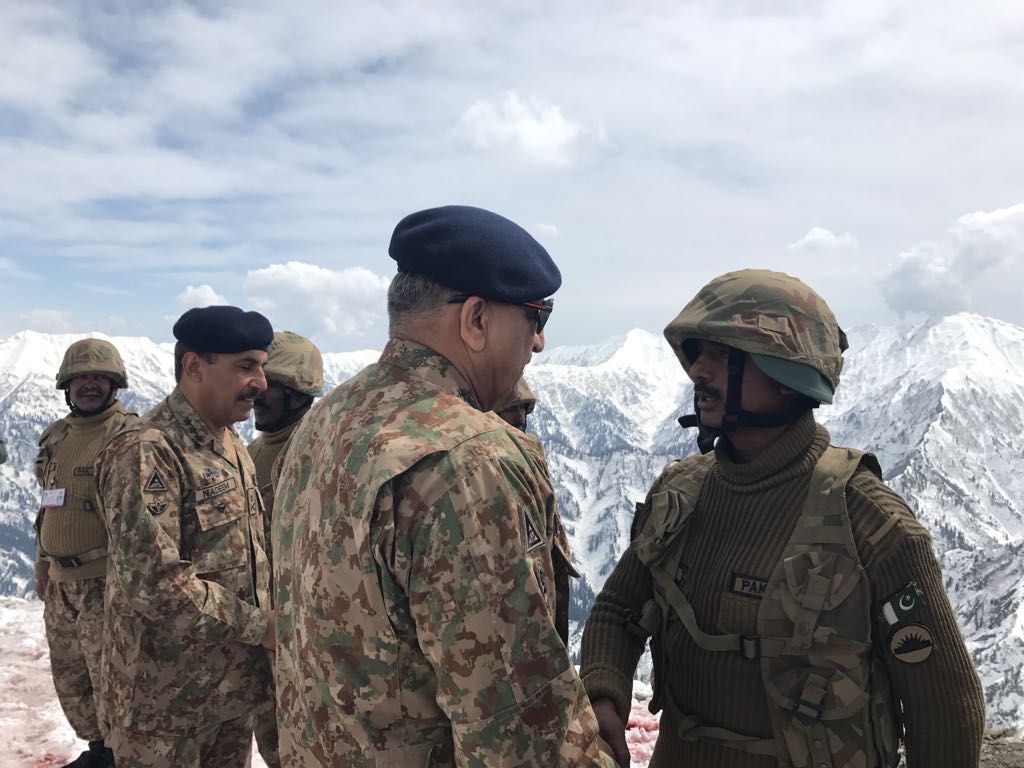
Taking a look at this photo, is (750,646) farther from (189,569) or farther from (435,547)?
(189,569)

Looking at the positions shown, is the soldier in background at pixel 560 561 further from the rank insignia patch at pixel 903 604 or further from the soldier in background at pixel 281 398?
the soldier in background at pixel 281 398

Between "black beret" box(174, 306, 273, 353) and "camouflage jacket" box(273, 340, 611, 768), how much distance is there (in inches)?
119

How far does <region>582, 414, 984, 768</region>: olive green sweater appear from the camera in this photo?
8.64ft

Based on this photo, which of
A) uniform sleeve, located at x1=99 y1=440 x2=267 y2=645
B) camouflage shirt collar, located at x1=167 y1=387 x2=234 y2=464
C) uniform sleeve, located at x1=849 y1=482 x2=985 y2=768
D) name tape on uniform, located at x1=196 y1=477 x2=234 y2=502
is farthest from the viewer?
camouflage shirt collar, located at x1=167 y1=387 x2=234 y2=464

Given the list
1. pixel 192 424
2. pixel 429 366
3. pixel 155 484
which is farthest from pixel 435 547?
pixel 192 424

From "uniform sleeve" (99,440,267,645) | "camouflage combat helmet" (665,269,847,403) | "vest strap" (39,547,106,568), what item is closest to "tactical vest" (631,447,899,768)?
"camouflage combat helmet" (665,269,847,403)

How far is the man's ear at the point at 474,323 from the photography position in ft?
7.28

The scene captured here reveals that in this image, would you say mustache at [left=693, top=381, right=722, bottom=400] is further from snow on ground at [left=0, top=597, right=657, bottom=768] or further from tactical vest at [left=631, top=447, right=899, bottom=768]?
snow on ground at [left=0, top=597, right=657, bottom=768]

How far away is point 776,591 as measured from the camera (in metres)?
2.80

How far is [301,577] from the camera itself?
2191mm

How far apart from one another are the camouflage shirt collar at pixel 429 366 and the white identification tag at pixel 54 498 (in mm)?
6600

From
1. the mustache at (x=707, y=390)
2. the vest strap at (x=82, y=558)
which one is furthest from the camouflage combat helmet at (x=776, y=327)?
the vest strap at (x=82, y=558)

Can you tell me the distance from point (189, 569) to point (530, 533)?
10.4 ft

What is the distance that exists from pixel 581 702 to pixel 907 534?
4.80ft
